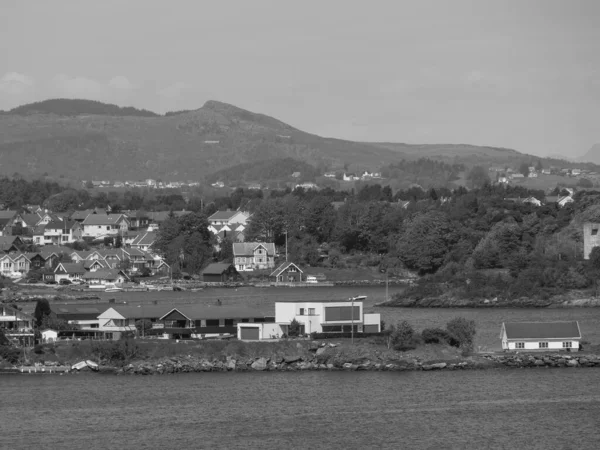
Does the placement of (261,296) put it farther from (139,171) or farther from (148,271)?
(139,171)

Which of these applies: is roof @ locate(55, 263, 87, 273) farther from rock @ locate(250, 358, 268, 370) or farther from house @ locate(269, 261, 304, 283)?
rock @ locate(250, 358, 268, 370)

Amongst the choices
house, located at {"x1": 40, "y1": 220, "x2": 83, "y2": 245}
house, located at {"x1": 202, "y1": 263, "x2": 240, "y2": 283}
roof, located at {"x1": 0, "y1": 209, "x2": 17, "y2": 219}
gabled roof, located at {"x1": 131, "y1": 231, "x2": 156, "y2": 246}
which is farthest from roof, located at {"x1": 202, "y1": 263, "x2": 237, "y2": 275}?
roof, located at {"x1": 0, "y1": 209, "x2": 17, "y2": 219}

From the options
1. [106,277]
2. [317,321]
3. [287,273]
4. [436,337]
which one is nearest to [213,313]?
[317,321]

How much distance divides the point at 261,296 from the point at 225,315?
18.4 metres

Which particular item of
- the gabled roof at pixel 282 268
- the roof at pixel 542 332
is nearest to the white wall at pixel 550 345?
the roof at pixel 542 332

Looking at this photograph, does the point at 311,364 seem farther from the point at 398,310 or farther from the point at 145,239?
the point at 145,239

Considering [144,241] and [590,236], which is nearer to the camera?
[590,236]

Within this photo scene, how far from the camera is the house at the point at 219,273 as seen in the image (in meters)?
62.2

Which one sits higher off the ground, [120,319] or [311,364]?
[120,319]

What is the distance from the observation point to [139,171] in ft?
626

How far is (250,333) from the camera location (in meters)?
33.1

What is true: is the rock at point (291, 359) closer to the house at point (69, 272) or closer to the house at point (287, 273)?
the house at point (287, 273)

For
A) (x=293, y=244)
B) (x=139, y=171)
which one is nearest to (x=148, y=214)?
(x=293, y=244)

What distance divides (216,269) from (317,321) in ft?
96.9
